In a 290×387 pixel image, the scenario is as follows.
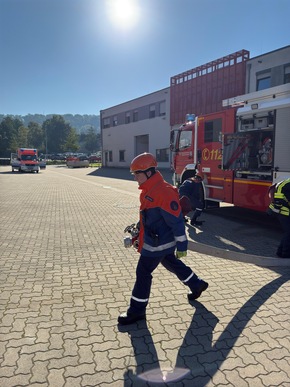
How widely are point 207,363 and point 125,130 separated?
38906 mm

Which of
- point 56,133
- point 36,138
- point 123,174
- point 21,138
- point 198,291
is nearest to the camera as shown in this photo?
point 198,291

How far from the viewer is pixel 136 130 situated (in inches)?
1491

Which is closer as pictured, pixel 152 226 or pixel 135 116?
pixel 152 226

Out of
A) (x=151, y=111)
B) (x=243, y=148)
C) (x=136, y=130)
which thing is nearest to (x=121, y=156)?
(x=136, y=130)

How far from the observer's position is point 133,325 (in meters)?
3.20

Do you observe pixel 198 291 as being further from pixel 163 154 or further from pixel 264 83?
pixel 163 154

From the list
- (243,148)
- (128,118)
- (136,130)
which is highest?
(128,118)

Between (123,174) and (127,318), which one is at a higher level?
(127,318)

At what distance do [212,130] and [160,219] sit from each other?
6.22 metres

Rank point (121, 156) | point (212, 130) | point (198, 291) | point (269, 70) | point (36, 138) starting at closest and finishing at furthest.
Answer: point (198, 291)
point (212, 130)
point (269, 70)
point (121, 156)
point (36, 138)

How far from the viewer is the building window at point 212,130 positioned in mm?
8492

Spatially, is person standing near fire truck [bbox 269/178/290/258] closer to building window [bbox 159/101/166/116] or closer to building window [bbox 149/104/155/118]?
building window [bbox 159/101/166/116]

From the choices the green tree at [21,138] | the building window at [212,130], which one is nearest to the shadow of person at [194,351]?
the building window at [212,130]

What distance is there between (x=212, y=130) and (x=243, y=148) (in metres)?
1.13
